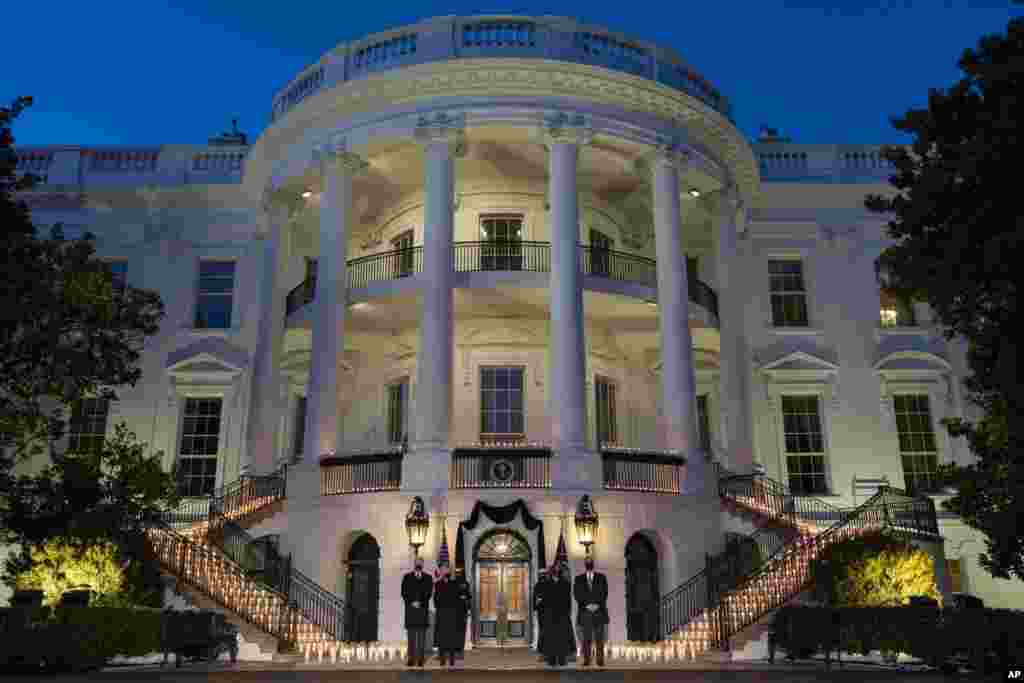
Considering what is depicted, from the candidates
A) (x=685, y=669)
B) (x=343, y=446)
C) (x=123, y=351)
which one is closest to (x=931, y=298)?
(x=685, y=669)

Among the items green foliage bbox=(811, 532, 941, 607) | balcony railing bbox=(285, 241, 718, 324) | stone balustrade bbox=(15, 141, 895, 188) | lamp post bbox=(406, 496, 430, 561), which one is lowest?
green foliage bbox=(811, 532, 941, 607)

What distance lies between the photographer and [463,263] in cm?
2448

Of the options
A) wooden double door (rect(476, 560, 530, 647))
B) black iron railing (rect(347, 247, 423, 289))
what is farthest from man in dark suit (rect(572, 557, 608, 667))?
black iron railing (rect(347, 247, 423, 289))

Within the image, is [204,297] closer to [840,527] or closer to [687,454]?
[687,454]

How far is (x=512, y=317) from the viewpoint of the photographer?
2484 cm

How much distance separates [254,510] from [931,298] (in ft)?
49.3

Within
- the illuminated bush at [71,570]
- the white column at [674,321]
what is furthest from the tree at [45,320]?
the white column at [674,321]

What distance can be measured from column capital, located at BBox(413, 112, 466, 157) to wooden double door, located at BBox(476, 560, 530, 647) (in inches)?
385

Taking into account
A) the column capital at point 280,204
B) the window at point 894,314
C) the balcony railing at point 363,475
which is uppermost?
the column capital at point 280,204

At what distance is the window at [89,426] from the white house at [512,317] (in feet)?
0.30

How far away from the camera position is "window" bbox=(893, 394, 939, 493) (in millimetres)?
26312

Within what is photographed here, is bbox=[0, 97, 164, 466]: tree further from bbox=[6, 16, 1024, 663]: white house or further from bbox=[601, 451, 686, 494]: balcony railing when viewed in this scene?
bbox=[601, 451, 686, 494]: balcony railing

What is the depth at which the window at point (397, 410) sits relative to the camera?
25.2 meters

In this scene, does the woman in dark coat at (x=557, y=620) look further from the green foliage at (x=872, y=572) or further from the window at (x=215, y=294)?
the window at (x=215, y=294)
